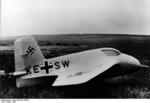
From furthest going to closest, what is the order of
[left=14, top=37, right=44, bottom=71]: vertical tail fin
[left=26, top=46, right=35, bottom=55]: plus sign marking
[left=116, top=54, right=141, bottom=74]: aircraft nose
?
[left=26, top=46, right=35, bottom=55]: plus sign marking
[left=14, top=37, right=44, bottom=71]: vertical tail fin
[left=116, top=54, right=141, bottom=74]: aircraft nose

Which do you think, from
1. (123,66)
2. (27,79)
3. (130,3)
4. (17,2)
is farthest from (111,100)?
(17,2)

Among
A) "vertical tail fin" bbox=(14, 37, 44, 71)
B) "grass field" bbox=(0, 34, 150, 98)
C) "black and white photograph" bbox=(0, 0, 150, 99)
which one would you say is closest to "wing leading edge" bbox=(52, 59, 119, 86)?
"black and white photograph" bbox=(0, 0, 150, 99)

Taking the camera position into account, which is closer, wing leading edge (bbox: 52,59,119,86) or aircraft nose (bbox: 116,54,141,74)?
wing leading edge (bbox: 52,59,119,86)

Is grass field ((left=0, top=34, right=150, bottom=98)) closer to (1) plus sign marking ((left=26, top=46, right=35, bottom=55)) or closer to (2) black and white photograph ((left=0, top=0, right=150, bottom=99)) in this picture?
(2) black and white photograph ((left=0, top=0, right=150, bottom=99))

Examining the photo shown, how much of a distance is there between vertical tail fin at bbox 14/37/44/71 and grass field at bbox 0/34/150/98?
102cm

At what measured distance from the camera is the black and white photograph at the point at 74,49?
35.8ft

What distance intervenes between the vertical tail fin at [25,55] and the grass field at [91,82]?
102 cm

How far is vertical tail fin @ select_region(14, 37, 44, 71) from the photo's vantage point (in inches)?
439

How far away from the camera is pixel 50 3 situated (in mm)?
12172

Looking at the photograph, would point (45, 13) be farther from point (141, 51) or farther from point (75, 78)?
point (141, 51)

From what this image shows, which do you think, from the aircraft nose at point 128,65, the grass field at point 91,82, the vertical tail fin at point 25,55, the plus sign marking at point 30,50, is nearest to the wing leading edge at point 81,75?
the aircraft nose at point 128,65

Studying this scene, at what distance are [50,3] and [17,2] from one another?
5.32 ft

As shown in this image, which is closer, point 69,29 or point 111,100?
point 111,100

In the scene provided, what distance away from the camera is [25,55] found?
11.2 m
